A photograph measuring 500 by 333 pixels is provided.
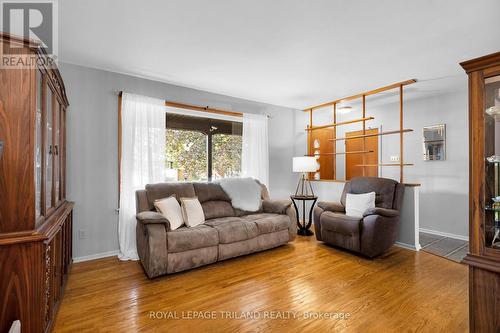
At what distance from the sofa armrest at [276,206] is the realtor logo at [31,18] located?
10.2 feet

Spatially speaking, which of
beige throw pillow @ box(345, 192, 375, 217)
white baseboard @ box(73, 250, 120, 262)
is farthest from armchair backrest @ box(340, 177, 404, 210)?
white baseboard @ box(73, 250, 120, 262)

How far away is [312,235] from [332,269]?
1419 millimetres

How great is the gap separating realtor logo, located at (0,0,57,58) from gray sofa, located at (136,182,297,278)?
183 centimetres

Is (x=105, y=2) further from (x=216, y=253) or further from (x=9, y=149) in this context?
(x=216, y=253)

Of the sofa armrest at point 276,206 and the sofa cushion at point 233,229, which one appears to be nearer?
the sofa cushion at point 233,229

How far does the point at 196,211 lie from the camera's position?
3.21 metres

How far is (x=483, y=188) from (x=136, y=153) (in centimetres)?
348

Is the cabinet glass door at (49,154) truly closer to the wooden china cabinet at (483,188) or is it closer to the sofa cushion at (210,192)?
the sofa cushion at (210,192)

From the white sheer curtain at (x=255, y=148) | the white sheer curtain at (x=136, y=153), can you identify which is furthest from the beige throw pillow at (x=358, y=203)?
the white sheer curtain at (x=136, y=153)

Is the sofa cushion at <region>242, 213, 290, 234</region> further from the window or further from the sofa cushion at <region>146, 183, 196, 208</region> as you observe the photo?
the window

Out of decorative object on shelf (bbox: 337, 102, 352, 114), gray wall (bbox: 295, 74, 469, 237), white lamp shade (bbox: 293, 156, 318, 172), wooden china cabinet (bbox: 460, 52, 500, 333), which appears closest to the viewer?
wooden china cabinet (bbox: 460, 52, 500, 333)

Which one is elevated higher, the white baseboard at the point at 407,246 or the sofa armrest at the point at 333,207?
the sofa armrest at the point at 333,207

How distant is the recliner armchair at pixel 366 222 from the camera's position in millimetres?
3135

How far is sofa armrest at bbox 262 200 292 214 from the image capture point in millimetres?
3738
